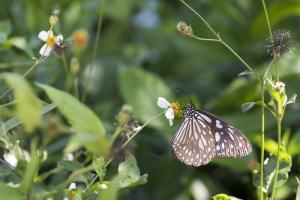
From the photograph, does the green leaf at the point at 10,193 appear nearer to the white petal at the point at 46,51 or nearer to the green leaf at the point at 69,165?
the green leaf at the point at 69,165

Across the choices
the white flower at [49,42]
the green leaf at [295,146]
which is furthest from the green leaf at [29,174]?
→ the green leaf at [295,146]

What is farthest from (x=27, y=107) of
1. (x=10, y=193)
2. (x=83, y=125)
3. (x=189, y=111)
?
(x=189, y=111)

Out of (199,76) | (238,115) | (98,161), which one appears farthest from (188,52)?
(98,161)

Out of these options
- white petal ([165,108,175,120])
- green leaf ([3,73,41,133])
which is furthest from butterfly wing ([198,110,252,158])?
green leaf ([3,73,41,133])

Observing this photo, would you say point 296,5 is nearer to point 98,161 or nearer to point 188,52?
point 188,52

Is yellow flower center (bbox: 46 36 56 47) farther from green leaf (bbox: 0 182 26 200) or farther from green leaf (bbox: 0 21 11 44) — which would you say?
green leaf (bbox: 0 21 11 44)

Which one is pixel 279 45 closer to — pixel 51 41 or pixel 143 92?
pixel 51 41
